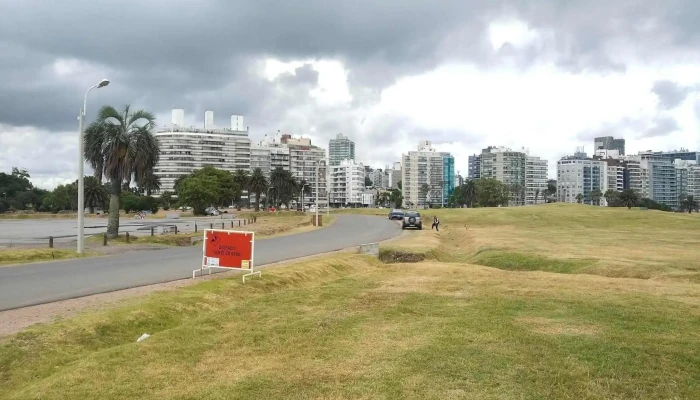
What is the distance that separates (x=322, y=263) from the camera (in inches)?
765

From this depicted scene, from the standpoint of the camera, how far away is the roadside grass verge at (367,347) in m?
6.64

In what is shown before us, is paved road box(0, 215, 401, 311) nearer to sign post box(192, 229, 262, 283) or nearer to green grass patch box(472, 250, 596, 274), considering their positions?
sign post box(192, 229, 262, 283)

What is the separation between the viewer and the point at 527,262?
24.6 metres

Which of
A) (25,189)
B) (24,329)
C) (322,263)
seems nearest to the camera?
(24,329)

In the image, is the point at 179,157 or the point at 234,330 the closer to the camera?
the point at 234,330

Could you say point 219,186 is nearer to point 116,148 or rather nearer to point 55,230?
point 55,230

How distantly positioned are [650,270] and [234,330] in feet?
53.5

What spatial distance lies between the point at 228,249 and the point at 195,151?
180 m

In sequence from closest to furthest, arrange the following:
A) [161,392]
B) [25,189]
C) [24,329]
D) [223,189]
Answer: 1. [161,392]
2. [24,329]
3. [223,189]
4. [25,189]

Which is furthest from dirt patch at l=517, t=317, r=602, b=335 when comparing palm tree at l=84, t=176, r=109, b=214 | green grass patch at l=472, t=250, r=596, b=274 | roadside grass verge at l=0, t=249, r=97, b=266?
palm tree at l=84, t=176, r=109, b=214

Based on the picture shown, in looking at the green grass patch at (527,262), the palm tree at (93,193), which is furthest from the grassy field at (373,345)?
the palm tree at (93,193)

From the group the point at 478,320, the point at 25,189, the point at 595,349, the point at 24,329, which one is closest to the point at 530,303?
the point at 478,320

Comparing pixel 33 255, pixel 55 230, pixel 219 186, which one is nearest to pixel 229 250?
pixel 33 255

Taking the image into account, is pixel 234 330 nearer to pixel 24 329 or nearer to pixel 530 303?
pixel 24 329
